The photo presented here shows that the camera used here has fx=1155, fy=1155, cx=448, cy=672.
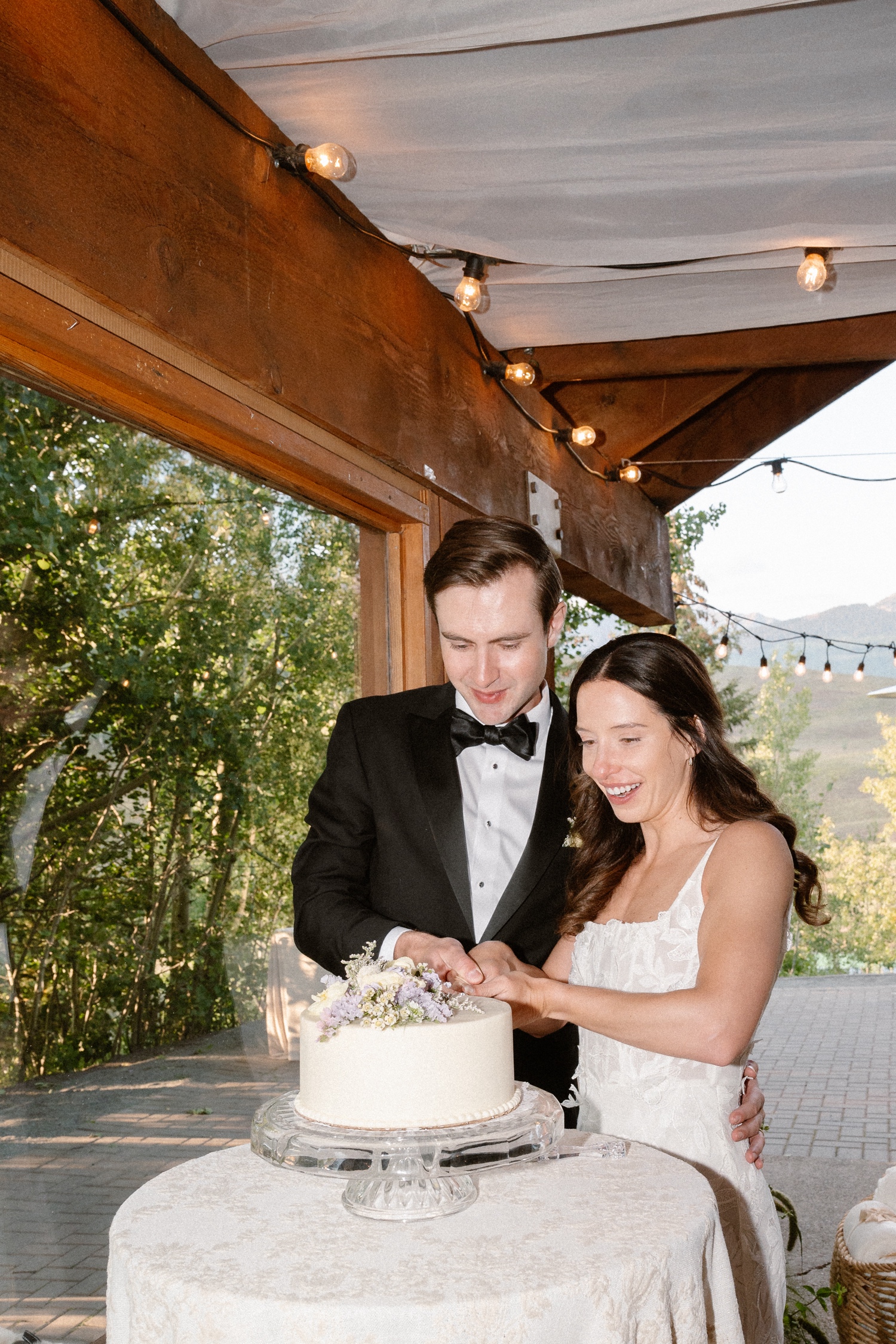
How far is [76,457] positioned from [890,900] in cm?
2110

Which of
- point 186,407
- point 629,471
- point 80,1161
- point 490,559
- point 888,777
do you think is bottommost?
point 80,1161

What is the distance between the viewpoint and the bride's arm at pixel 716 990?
165 centimetres

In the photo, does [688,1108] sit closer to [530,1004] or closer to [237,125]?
[530,1004]

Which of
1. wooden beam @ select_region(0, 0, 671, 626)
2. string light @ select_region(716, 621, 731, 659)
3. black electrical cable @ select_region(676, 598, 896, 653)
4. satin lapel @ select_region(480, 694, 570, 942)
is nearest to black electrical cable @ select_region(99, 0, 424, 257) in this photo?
wooden beam @ select_region(0, 0, 671, 626)

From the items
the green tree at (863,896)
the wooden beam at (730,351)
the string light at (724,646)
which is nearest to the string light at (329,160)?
the wooden beam at (730,351)

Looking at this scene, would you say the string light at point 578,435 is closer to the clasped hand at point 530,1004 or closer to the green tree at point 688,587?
the clasped hand at point 530,1004

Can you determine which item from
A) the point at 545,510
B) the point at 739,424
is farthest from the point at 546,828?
the point at 739,424

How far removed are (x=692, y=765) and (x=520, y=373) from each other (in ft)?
7.40

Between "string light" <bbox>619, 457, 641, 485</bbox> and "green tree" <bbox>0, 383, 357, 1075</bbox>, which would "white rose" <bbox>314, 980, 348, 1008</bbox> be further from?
"string light" <bbox>619, 457, 641, 485</bbox>

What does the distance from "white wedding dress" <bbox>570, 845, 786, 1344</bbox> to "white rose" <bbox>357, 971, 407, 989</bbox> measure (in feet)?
1.72

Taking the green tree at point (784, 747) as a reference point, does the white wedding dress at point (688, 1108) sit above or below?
below

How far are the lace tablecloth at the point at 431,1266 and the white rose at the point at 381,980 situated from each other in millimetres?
252

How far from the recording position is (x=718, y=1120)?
1794mm

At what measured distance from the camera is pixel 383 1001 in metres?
1.39
